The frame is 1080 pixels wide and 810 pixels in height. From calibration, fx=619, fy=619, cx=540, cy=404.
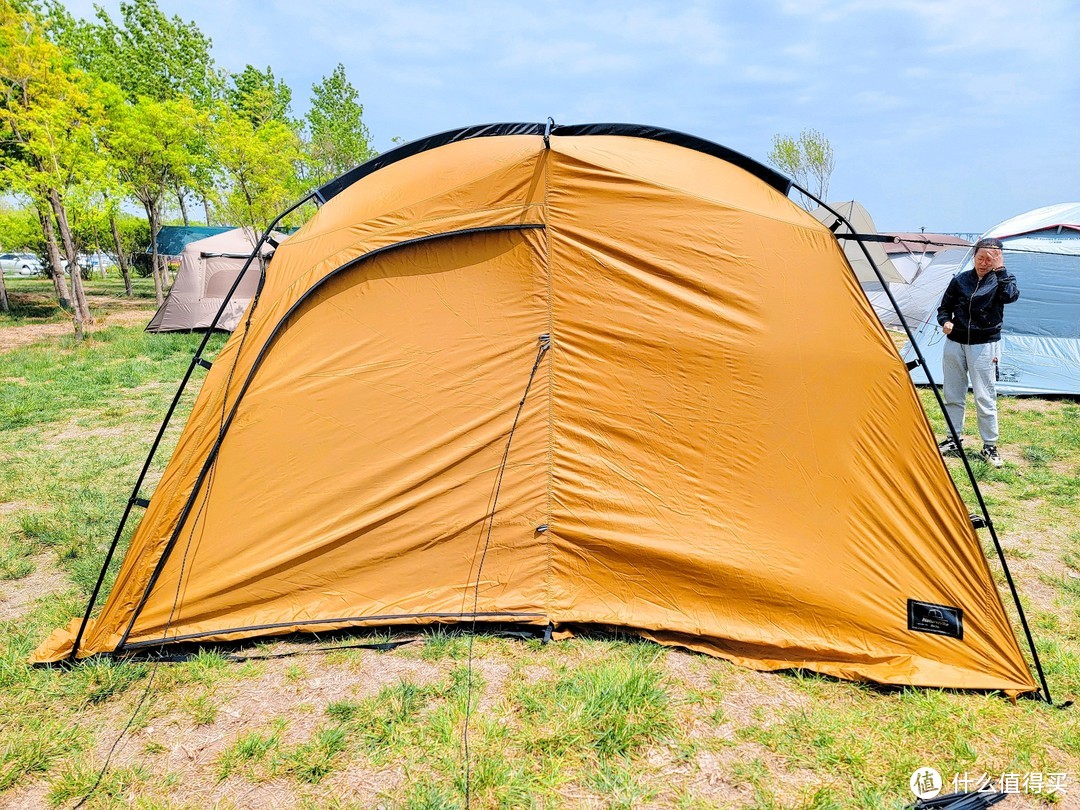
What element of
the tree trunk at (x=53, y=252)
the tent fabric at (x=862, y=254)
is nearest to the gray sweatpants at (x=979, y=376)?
the tent fabric at (x=862, y=254)

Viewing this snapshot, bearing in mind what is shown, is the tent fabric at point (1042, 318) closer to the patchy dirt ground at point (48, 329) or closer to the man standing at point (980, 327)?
the man standing at point (980, 327)

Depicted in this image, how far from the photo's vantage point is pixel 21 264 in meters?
39.9

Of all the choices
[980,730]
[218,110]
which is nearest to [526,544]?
[980,730]

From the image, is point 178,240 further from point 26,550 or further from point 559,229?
point 559,229

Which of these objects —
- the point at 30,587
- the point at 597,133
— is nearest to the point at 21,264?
the point at 30,587

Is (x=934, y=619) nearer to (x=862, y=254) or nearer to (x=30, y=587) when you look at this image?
(x=30, y=587)

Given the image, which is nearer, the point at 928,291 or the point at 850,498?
the point at 850,498

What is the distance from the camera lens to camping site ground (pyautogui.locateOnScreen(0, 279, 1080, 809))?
2.38 m

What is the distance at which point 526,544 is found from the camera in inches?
130

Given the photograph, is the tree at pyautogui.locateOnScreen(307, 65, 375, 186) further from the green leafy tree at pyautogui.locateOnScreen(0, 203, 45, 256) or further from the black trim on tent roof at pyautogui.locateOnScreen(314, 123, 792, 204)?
the black trim on tent roof at pyautogui.locateOnScreen(314, 123, 792, 204)

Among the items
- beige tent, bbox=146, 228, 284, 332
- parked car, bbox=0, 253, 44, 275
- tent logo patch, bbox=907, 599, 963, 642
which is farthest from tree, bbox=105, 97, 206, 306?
parked car, bbox=0, 253, 44, 275

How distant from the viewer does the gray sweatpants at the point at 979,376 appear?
19.2 feet

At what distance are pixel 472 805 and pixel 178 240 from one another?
2846 centimetres

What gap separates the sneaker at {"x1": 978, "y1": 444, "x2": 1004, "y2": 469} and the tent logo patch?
3705 millimetres
